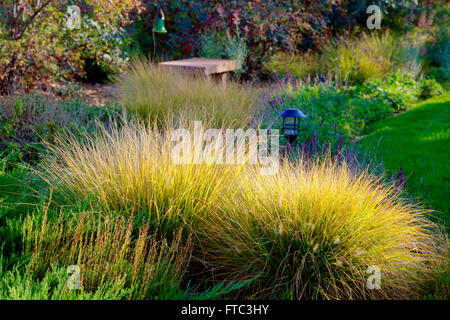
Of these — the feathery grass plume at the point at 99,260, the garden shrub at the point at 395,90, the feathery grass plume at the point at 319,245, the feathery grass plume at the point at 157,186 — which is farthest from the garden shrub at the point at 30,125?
the garden shrub at the point at 395,90

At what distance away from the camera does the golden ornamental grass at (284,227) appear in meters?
2.62

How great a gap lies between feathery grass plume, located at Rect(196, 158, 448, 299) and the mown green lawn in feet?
3.53

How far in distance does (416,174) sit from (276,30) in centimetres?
588

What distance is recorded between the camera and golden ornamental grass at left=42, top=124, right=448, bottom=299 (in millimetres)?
2615

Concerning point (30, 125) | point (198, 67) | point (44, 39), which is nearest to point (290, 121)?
point (30, 125)

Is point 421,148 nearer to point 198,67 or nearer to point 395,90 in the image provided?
point 395,90

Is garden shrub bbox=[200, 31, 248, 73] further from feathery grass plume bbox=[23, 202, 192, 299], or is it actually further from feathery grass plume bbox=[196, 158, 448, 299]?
feathery grass plume bbox=[23, 202, 192, 299]

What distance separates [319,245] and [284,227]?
0.23m

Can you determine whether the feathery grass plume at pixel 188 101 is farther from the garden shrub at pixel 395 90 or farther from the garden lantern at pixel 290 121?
the garden shrub at pixel 395 90

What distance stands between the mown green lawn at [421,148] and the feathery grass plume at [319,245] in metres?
1.08

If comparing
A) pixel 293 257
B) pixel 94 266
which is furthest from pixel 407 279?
pixel 94 266

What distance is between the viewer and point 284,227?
2.70m

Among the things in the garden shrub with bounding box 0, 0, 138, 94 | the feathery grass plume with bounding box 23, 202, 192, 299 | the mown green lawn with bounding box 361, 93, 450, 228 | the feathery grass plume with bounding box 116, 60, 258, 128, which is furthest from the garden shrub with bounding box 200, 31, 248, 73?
the feathery grass plume with bounding box 23, 202, 192, 299
